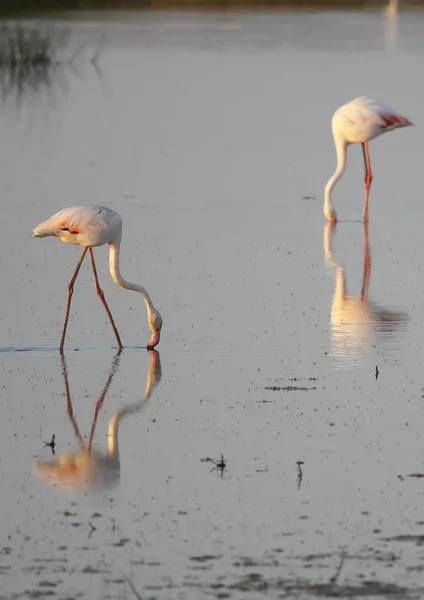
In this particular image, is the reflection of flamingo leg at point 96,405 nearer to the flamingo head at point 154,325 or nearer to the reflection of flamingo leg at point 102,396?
the reflection of flamingo leg at point 102,396

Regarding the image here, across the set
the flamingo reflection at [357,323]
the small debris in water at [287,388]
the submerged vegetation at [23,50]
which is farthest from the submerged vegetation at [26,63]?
the small debris in water at [287,388]

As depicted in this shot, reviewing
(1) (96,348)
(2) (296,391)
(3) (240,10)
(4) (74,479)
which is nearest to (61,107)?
(1) (96,348)

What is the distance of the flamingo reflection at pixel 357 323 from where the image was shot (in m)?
10.8

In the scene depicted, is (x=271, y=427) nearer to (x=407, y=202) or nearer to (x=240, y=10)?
(x=407, y=202)

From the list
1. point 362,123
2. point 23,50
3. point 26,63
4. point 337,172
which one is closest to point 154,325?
point 337,172

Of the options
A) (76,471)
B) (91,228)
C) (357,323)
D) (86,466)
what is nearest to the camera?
(76,471)

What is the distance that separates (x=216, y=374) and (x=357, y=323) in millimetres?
1893

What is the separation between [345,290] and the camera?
13.0 metres

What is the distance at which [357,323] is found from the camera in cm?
1169

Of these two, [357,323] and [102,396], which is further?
[357,323]

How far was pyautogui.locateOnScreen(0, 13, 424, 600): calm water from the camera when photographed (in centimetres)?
664

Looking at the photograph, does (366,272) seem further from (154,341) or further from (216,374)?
(216,374)

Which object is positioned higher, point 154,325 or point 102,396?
point 154,325

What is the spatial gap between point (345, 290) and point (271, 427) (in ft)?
14.7
